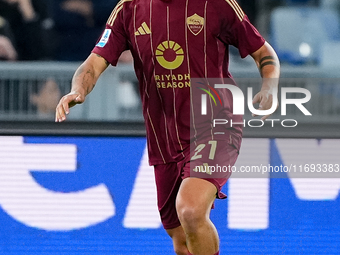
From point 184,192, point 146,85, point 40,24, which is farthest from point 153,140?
point 40,24

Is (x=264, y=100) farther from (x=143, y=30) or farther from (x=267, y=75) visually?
(x=143, y=30)

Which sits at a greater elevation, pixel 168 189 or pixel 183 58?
pixel 183 58

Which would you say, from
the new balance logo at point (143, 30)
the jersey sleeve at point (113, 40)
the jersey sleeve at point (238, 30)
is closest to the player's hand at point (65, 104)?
the jersey sleeve at point (113, 40)

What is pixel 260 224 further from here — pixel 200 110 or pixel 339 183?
pixel 200 110

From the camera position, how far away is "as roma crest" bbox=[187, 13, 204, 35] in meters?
3.25

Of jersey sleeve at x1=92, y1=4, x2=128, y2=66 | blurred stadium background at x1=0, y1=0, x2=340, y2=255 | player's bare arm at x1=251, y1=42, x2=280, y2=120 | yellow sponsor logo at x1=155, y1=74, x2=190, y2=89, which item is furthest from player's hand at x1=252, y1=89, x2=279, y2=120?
blurred stadium background at x1=0, y1=0, x2=340, y2=255

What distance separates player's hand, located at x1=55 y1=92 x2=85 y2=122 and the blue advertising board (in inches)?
43.7

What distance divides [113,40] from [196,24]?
493mm

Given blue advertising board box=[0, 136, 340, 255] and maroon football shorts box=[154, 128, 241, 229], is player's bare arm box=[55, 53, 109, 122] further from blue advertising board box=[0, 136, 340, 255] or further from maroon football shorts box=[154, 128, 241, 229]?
blue advertising board box=[0, 136, 340, 255]

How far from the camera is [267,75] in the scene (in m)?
3.19

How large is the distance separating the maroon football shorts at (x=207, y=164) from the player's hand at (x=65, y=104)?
69 centimetres

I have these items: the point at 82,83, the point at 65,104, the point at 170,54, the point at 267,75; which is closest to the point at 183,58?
the point at 170,54

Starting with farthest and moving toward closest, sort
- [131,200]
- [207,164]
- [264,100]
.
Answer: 1. [131,200]
2. [207,164]
3. [264,100]

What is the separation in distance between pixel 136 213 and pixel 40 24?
273 cm
